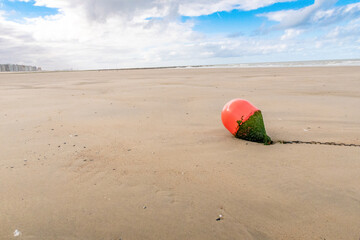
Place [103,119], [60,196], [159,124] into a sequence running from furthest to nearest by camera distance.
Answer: [103,119]
[159,124]
[60,196]

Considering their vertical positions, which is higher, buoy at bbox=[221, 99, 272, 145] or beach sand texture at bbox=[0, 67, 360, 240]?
buoy at bbox=[221, 99, 272, 145]

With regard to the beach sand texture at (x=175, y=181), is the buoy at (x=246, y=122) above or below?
above

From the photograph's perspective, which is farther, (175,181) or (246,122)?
(246,122)

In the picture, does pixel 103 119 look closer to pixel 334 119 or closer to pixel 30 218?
pixel 30 218

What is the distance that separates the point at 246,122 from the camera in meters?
2.99

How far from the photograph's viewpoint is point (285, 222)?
158 centimetres

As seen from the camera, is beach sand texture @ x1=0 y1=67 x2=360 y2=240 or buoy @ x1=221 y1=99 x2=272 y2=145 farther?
buoy @ x1=221 y1=99 x2=272 y2=145

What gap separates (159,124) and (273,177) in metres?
2.09

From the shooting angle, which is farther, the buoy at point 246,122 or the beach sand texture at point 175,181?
the buoy at point 246,122

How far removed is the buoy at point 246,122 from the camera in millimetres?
2973

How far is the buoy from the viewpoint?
2973 mm

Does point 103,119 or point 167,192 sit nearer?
point 167,192

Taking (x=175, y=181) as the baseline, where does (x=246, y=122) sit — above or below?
above

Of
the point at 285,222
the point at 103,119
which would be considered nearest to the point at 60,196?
the point at 285,222
